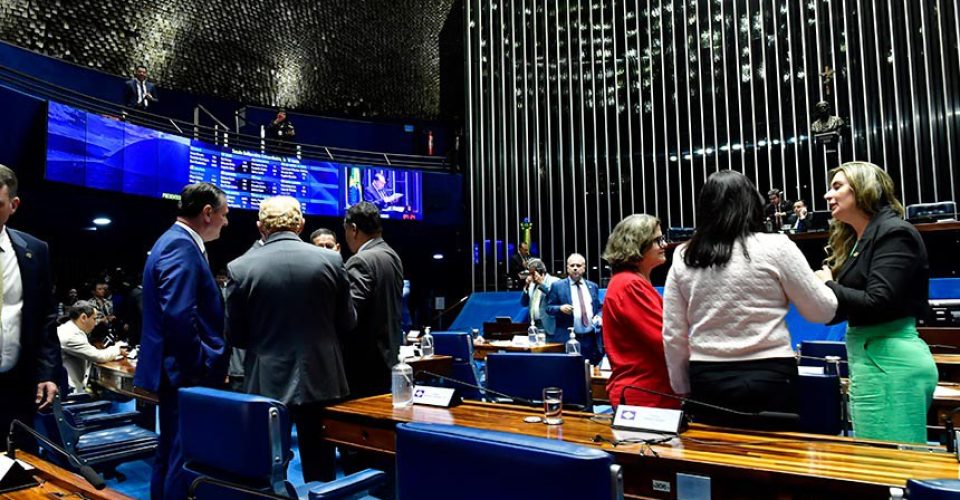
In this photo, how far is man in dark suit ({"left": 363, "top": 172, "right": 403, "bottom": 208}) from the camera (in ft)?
39.1

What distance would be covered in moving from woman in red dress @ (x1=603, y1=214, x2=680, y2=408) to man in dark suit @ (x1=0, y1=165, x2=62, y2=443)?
6.58 feet

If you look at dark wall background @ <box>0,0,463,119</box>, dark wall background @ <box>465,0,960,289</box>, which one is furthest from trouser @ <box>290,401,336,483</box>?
dark wall background @ <box>0,0,463,119</box>

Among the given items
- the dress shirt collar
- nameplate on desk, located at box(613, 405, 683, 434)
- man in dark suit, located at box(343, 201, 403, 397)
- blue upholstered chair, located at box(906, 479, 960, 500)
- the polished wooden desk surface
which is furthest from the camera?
the polished wooden desk surface

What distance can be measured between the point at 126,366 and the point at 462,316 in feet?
25.4

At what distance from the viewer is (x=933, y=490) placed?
2.53ft

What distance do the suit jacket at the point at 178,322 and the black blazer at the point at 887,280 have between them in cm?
210

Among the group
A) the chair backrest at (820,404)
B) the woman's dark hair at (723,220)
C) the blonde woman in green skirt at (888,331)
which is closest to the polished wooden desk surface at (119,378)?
the woman's dark hair at (723,220)

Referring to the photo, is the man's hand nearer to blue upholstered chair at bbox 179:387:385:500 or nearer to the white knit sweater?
blue upholstered chair at bbox 179:387:385:500

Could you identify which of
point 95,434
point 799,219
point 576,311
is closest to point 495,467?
point 95,434

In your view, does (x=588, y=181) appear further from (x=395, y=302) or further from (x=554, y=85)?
(x=395, y=302)

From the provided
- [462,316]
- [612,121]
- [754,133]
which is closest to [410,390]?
[462,316]

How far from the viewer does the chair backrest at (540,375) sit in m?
2.50

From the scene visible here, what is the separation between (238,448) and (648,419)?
3.38 feet

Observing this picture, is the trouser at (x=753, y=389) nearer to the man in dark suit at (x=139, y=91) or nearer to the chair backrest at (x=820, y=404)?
the chair backrest at (x=820, y=404)
